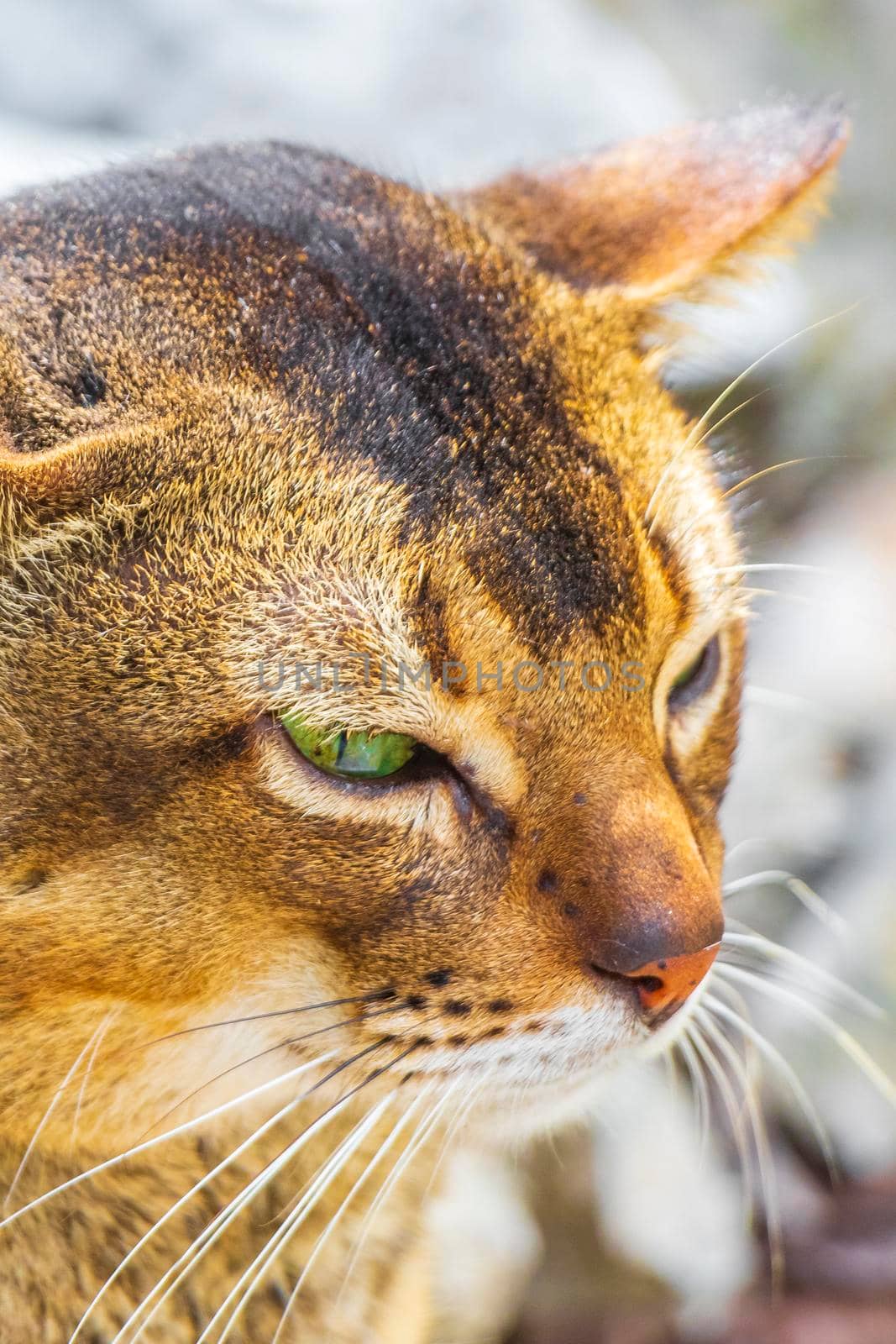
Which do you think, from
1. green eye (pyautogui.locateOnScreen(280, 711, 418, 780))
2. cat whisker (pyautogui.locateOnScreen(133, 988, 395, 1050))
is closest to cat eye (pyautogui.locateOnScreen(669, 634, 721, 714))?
green eye (pyautogui.locateOnScreen(280, 711, 418, 780))

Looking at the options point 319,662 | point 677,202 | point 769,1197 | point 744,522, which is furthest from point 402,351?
point 769,1197

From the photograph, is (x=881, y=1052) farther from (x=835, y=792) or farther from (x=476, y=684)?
(x=476, y=684)

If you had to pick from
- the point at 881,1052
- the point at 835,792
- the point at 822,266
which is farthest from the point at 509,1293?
the point at 822,266

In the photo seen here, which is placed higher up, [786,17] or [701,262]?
[786,17]

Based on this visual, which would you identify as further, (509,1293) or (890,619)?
(890,619)

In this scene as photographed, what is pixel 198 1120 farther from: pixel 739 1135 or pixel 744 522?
pixel 739 1135

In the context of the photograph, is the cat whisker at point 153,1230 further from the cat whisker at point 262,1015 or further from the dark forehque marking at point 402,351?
the dark forehque marking at point 402,351

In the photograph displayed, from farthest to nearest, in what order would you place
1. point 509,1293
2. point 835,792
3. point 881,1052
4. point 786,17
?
point 786,17
point 835,792
point 881,1052
point 509,1293
